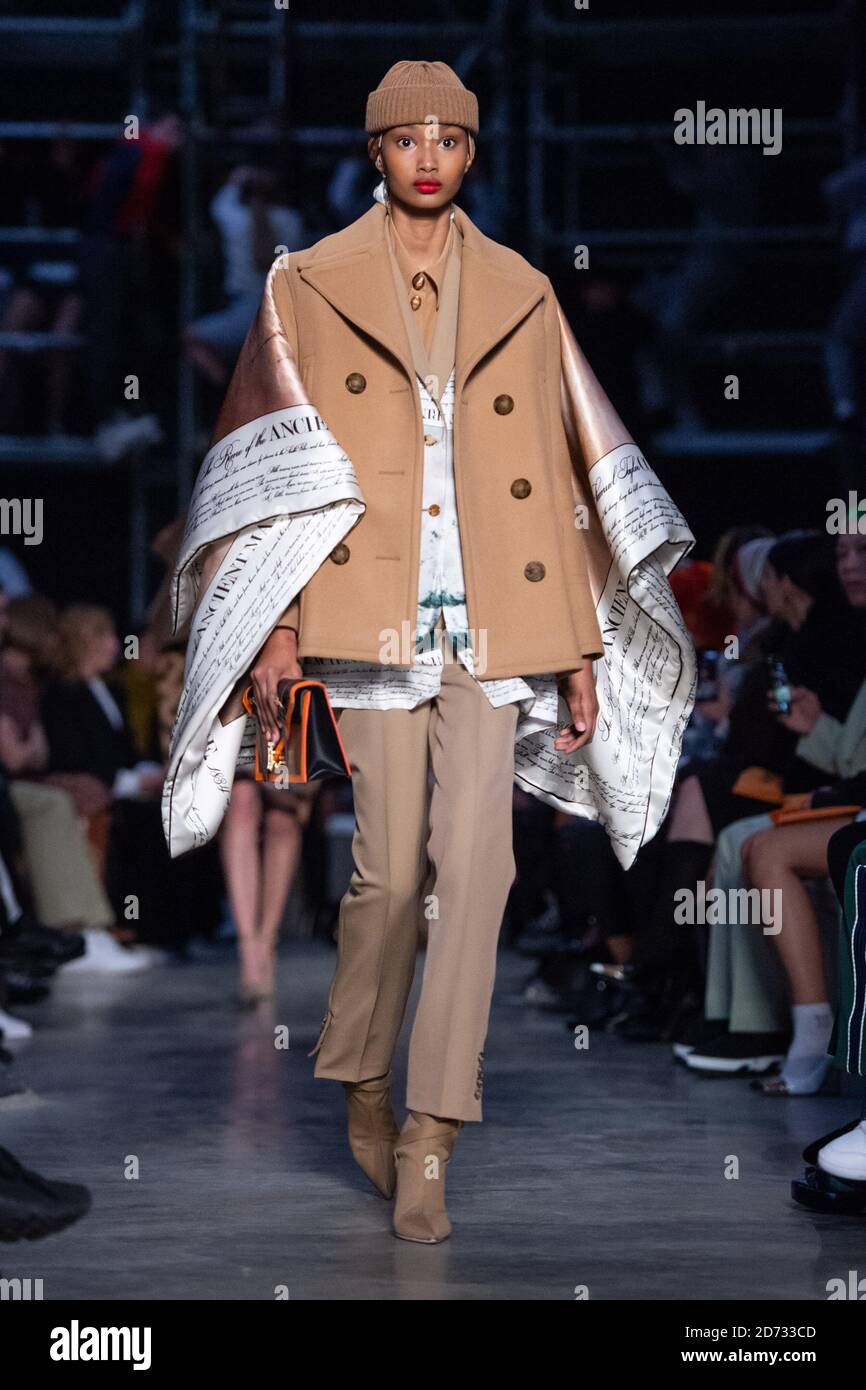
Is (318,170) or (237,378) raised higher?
(318,170)

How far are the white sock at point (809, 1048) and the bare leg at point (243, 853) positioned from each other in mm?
2082

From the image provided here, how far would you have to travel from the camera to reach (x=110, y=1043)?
516cm

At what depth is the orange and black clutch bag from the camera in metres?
3.04

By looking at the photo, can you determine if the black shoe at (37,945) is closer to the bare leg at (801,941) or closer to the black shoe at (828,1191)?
the bare leg at (801,941)

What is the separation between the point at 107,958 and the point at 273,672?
13.2ft

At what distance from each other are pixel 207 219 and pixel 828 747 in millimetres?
5107

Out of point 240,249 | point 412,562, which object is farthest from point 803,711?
point 240,249

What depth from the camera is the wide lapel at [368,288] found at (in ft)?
10.5

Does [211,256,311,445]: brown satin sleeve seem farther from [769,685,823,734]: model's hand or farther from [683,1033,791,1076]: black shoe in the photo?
[683,1033,791,1076]: black shoe

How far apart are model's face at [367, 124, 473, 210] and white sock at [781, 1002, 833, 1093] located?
1.88 meters

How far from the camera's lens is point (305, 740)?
304 centimetres

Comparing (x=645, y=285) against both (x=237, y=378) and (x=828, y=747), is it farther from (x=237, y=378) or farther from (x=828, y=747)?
(x=237, y=378)

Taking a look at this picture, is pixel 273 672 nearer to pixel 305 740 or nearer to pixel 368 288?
pixel 305 740
